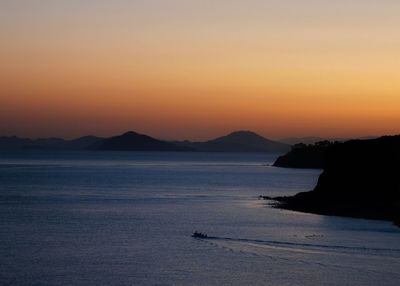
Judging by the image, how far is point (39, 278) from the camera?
1563 inches

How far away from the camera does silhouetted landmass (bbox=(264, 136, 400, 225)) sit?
80.6m

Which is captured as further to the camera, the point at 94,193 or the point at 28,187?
the point at 28,187

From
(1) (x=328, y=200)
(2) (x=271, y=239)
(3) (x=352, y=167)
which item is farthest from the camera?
(3) (x=352, y=167)

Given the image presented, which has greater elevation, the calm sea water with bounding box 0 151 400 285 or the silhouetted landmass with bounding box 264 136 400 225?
the silhouetted landmass with bounding box 264 136 400 225

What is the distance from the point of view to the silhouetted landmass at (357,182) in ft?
264

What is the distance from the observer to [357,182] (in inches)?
3625

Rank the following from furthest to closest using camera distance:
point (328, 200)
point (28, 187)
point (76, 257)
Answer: point (28, 187) < point (328, 200) < point (76, 257)

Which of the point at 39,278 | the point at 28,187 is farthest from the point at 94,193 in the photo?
the point at 39,278

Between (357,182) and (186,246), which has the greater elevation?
(357,182)

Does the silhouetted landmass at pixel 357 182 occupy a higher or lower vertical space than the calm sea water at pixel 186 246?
higher

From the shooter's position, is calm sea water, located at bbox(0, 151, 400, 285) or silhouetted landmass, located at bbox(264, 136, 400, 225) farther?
silhouetted landmass, located at bbox(264, 136, 400, 225)

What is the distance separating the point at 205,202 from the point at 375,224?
103ft

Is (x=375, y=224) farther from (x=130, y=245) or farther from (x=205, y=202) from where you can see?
(x=205, y=202)

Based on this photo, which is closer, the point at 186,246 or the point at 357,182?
the point at 186,246
